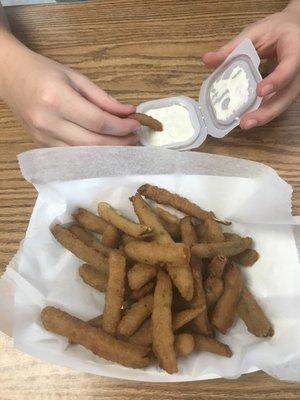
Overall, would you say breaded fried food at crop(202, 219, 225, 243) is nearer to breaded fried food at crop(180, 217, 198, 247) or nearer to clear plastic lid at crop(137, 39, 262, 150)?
breaded fried food at crop(180, 217, 198, 247)

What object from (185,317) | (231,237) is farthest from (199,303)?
(231,237)

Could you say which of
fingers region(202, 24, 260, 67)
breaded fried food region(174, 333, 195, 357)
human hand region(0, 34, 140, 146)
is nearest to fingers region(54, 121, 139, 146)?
human hand region(0, 34, 140, 146)

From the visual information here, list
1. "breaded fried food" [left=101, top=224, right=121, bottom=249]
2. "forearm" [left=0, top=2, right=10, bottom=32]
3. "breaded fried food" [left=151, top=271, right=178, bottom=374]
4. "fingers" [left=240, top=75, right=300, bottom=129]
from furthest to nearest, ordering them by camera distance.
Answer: "forearm" [left=0, top=2, right=10, bottom=32] → "fingers" [left=240, top=75, right=300, bottom=129] → "breaded fried food" [left=101, top=224, right=121, bottom=249] → "breaded fried food" [left=151, top=271, right=178, bottom=374]

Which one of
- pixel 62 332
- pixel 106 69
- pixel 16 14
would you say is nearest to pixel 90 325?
pixel 62 332

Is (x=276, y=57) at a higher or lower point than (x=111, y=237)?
higher

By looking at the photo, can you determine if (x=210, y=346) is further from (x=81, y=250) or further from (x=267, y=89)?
(x=267, y=89)

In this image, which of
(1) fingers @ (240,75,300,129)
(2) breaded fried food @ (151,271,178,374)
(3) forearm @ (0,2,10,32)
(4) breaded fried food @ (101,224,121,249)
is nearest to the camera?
(2) breaded fried food @ (151,271,178,374)
